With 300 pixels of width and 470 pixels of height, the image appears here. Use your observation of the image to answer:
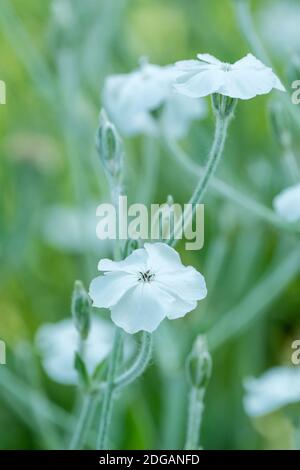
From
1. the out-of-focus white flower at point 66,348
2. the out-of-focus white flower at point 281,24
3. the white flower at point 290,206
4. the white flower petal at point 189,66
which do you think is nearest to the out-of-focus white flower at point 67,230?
the out-of-focus white flower at point 66,348

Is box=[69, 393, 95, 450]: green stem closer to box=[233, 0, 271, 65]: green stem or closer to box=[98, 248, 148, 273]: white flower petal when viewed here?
box=[98, 248, 148, 273]: white flower petal

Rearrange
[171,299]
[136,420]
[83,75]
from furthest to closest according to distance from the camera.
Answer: [83,75] < [136,420] < [171,299]

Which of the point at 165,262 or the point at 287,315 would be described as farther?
the point at 287,315

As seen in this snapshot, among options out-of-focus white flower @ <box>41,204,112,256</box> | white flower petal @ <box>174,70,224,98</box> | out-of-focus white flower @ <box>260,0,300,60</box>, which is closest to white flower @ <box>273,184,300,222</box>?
white flower petal @ <box>174,70,224,98</box>

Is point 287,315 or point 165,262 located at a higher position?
point 287,315

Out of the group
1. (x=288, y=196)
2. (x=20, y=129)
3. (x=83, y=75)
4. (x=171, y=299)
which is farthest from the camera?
(x=20, y=129)

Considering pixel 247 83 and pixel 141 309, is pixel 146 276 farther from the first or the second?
pixel 247 83

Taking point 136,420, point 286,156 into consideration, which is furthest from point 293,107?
point 136,420

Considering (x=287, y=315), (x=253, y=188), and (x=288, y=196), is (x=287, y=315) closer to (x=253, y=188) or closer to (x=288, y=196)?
(x=253, y=188)
